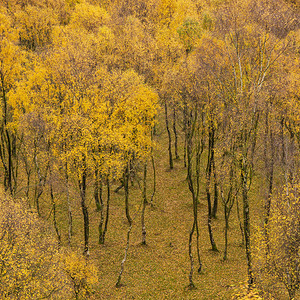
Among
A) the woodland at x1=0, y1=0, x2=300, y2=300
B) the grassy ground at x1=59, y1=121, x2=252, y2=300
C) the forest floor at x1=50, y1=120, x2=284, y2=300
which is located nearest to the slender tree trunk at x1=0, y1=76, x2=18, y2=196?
the woodland at x1=0, y1=0, x2=300, y2=300

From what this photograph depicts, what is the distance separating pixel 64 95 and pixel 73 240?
1736 centimetres

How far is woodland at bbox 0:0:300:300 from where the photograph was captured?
24703 mm

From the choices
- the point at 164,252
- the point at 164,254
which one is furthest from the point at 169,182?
the point at 164,254

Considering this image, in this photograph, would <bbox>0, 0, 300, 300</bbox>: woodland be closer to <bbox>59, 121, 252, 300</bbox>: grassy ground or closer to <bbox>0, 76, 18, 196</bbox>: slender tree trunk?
<bbox>59, 121, 252, 300</bbox>: grassy ground

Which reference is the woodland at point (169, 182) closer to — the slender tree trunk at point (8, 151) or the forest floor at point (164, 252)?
the forest floor at point (164, 252)

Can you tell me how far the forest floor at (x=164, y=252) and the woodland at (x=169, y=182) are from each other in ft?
0.52

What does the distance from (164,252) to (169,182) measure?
51.2 feet

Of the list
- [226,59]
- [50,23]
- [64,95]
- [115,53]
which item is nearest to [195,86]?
[226,59]

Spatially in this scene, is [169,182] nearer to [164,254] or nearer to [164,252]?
[164,252]

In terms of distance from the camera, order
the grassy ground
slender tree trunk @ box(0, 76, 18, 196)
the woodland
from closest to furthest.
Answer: the woodland → the grassy ground → slender tree trunk @ box(0, 76, 18, 196)

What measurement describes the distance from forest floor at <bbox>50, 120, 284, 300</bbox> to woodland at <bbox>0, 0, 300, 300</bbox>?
0.16 m

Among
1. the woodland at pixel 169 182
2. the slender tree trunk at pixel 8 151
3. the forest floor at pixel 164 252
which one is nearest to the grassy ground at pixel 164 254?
the forest floor at pixel 164 252

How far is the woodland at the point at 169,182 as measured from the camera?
24703 millimetres

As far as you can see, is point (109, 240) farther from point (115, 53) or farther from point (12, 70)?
point (115, 53)
